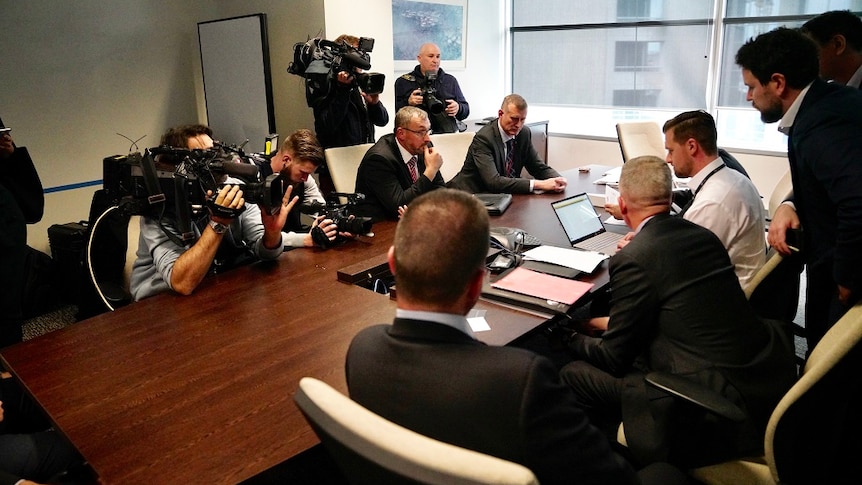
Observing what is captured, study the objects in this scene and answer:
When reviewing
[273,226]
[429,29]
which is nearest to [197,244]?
[273,226]

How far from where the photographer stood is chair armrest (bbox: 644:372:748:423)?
1.39m

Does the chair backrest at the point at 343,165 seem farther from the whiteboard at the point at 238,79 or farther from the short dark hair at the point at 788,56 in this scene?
the short dark hair at the point at 788,56

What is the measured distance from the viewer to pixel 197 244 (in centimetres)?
202

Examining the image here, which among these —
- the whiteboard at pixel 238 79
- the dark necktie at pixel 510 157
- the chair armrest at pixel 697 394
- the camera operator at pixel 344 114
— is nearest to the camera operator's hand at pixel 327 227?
the camera operator at pixel 344 114

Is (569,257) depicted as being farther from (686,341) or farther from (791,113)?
(791,113)

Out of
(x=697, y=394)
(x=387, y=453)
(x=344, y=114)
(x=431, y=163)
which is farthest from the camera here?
(x=344, y=114)

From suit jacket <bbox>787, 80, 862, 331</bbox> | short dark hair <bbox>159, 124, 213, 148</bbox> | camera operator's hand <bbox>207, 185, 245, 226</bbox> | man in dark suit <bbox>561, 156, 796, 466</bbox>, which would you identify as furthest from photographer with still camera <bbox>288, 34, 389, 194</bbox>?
suit jacket <bbox>787, 80, 862, 331</bbox>

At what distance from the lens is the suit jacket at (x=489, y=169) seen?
3.49 meters

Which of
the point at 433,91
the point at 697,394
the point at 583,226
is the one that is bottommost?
the point at 697,394

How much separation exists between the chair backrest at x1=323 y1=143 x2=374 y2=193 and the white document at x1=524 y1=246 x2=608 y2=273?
4.73 ft

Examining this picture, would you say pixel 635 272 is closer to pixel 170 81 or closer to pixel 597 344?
pixel 597 344

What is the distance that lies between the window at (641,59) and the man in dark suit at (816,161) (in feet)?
10.8

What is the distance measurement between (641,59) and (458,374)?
545cm

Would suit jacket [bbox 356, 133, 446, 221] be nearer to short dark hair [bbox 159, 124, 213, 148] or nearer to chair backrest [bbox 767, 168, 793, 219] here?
short dark hair [bbox 159, 124, 213, 148]
